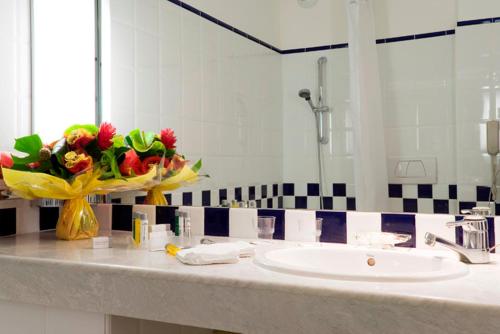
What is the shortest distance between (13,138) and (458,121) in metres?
1.44

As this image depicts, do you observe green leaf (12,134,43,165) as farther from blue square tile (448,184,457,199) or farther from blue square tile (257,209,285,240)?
blue square tile (448,184,457,199)

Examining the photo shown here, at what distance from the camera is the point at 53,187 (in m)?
1.47

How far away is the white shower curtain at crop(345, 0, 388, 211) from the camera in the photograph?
135 centimetres

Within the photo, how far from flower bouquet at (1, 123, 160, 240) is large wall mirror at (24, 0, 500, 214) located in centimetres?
20

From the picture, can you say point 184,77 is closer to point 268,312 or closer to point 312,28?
point 312,28

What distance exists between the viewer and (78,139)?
152 centimetres

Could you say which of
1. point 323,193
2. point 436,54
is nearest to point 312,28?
A: point 436,54

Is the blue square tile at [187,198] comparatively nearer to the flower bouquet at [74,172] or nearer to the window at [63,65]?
the flower bouquet at [74,172]

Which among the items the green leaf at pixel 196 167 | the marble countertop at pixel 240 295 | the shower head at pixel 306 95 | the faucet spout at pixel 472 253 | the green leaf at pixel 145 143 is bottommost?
the marble countertop at pixel 240 295

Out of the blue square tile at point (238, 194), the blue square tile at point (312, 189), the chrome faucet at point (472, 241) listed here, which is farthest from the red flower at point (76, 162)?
the chrome faucet at point (472, 241)

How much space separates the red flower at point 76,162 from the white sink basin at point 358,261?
627 mm

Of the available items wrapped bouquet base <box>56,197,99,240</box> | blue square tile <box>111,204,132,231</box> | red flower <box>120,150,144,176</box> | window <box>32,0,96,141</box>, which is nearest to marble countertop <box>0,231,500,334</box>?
wrapped bouquet base <box>56,197,99,240</box>

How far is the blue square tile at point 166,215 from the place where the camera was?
1689mm

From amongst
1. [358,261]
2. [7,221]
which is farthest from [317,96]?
[7,221]
